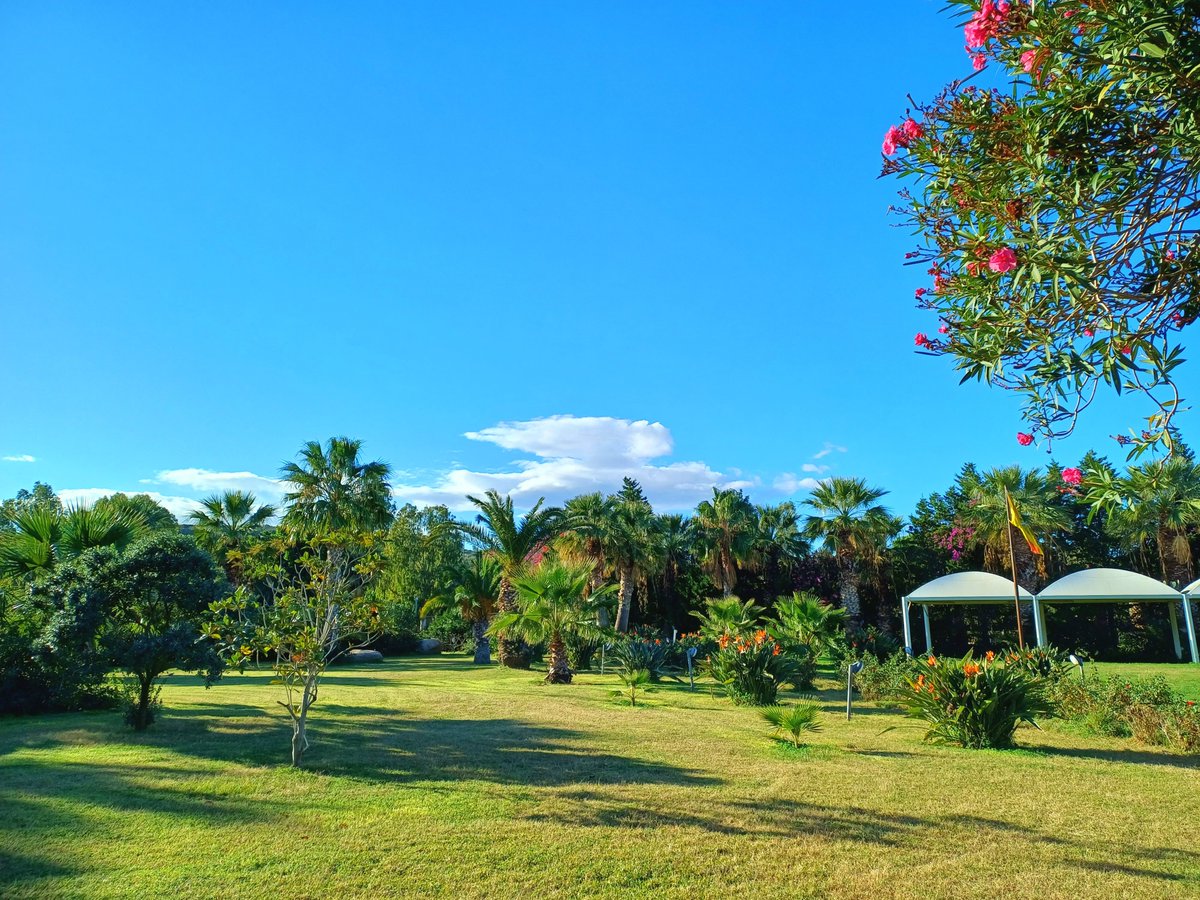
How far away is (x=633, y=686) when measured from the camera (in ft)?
50.0

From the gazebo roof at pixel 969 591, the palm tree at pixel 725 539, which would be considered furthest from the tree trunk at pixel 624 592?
the gazebo roof at pixel 969 591

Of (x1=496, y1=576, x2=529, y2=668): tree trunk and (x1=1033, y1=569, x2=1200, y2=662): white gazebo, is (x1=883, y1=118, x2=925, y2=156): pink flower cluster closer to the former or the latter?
(x1=496, y1=576, x2=529, y2=668): tree trunk

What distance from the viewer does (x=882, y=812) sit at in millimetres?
6875

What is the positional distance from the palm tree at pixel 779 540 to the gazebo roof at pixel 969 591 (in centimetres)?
708

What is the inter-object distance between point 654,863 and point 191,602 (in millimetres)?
9019

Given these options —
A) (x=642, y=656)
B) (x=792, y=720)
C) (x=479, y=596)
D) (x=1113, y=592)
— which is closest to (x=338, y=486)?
(x=479, y=596)

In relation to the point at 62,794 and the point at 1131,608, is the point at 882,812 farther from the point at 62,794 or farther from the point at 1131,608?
the point at 1131,608

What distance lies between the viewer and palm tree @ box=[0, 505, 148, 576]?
13.2 meters

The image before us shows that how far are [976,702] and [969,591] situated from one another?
19.3 metres

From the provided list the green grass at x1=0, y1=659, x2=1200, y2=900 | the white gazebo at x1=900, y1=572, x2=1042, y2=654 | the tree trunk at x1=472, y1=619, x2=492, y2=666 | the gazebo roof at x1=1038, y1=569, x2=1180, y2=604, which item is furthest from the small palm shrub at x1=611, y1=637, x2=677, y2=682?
the gazebo roof at x1=1038, y1=569, x2=1180, y2=604

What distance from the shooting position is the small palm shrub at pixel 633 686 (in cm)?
1519

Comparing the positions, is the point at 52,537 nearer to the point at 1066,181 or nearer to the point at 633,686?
the point at 633,686


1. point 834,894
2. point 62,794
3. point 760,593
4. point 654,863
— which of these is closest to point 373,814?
point 654,863

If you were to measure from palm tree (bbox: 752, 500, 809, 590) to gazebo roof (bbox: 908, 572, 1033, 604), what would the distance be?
7.08 metres
